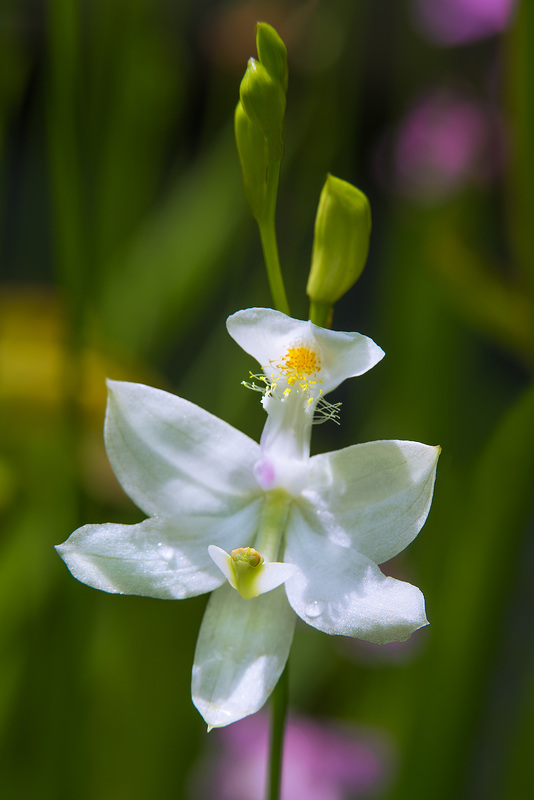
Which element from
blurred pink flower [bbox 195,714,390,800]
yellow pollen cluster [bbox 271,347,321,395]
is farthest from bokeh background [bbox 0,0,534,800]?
yellow pollen cluster [bbox 271,347,321,395]

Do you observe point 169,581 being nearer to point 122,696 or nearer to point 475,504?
point 475,504

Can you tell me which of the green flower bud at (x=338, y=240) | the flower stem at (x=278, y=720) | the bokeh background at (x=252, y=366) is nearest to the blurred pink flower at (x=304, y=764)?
the bokeh background at (x=252, y=366)

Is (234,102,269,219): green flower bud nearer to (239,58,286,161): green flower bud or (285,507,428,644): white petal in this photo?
(239,58,286,161): green flower bud

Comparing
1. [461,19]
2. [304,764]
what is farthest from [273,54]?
[461,19]

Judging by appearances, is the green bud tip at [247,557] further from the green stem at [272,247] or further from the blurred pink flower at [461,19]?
the blurred pink flower at [461,19]

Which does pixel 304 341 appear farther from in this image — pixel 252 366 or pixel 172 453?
pixel 252 366

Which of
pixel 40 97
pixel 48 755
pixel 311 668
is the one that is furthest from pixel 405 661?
pixel 40 97

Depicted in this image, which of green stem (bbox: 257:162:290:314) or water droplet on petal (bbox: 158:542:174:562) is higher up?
green stem (bbox: 257:162:290:314)
